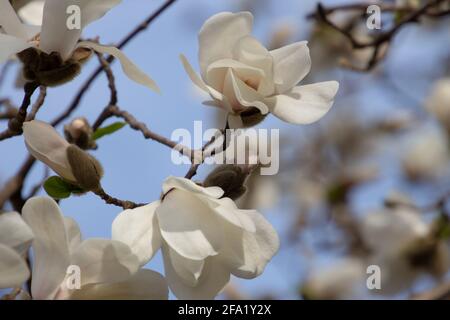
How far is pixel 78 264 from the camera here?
0.83 metres

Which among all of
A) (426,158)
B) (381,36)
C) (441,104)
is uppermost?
(381,36)

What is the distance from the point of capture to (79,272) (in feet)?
2.73

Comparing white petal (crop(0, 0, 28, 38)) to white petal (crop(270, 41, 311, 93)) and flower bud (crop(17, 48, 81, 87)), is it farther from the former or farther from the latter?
white petal (crop(270, 41, 311, 93))

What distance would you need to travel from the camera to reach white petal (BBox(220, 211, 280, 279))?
846mm

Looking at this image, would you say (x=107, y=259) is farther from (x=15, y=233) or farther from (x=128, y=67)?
(x=128, y=67)

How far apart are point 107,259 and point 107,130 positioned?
0.36 meters

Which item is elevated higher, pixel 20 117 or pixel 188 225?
pixel 20 117

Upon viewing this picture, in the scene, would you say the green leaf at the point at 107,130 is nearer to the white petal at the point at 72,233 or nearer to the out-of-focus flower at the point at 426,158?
the white petal at the point at 72,233

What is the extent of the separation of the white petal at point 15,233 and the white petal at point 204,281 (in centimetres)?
15

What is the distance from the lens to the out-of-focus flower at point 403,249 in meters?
1.77

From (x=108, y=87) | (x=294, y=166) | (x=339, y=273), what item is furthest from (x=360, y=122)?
(x=108, y=87)

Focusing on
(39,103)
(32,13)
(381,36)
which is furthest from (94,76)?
(381,36)

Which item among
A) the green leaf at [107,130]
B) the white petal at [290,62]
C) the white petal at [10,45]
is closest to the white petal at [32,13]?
the green leaf at [107,130]
